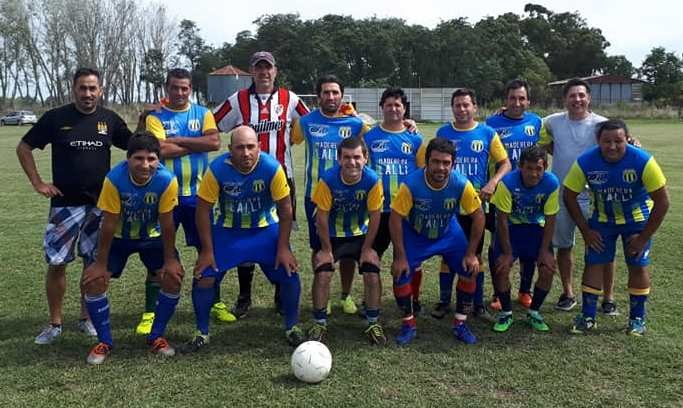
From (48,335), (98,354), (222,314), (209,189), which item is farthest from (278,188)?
(48,335)

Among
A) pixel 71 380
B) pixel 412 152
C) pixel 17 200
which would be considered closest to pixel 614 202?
pixel 412 152

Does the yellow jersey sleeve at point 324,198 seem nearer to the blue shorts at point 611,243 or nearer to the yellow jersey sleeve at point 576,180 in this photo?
the yellow jersey sleeve at point 576,180

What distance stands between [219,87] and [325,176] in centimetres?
5730

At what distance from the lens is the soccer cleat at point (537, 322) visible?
489cm

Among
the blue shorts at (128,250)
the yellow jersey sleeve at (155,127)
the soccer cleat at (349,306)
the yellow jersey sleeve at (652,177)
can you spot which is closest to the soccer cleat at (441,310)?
the soccer cleat at (349,306)

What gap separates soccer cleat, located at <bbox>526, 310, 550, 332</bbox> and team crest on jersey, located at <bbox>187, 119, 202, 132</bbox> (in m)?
3.18

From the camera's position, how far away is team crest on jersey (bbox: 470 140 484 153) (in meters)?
5.09

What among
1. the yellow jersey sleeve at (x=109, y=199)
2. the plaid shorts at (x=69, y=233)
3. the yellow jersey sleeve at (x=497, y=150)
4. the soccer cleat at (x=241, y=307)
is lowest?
the soccer cleat at (x=241, y=307)

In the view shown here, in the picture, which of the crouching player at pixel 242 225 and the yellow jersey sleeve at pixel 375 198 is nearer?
the crouching player at pixel 242 225

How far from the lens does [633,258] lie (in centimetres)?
476

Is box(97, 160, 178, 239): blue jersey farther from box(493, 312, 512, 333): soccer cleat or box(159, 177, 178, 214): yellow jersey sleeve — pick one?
box(493, 312, 512, 333): soccer cleat

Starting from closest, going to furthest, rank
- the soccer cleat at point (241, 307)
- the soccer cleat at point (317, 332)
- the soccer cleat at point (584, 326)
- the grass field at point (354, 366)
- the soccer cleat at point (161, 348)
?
the grass field at point (354, 366)
the soccer cleat at point (161, 348)
the soccer cleat at point (317, 332)
the soccer cleat at point (584, 326)
the soccer cleat at point (241, 307)

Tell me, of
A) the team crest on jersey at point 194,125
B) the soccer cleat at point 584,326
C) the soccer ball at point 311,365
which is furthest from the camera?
the team crest on jersey at point 194,125

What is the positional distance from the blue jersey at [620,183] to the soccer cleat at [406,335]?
5.58 feet
